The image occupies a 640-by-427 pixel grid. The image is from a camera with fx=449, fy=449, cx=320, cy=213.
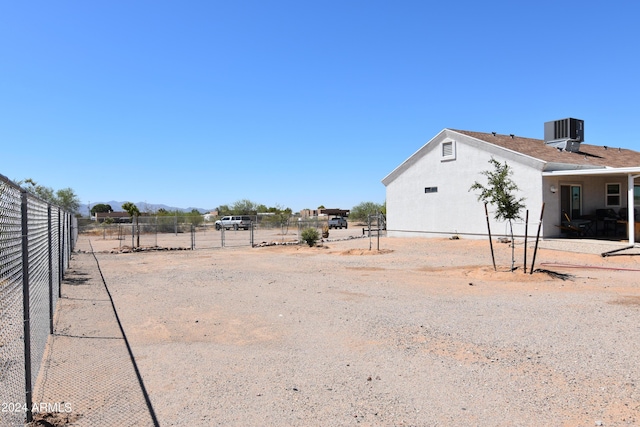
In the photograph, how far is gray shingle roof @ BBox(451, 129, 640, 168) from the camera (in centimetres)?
2402

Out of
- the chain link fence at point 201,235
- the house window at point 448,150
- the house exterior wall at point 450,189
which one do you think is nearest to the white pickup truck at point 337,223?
the chain link fence at point 201,235

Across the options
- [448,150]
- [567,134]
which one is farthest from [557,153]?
[448,150]

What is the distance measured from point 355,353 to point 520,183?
761 inches

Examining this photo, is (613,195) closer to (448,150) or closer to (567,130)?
(567,130)

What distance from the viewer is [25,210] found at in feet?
14.1

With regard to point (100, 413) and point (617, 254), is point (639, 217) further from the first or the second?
point (100, 413)

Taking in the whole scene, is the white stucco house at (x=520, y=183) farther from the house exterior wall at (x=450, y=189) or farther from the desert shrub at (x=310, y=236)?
the desert shrub at (x=310, y=236)

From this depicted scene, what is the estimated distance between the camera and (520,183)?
74.0 ft

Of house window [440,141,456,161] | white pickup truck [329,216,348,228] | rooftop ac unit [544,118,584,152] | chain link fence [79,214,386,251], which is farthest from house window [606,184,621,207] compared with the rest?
white pickup truck [329,216,348,228]

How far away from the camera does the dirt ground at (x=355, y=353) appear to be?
4.33 meters

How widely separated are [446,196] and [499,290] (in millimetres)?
16134

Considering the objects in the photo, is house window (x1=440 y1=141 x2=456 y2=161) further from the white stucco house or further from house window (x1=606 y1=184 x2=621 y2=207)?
house window (x1=606 y1=184 x2=621 y2=207)

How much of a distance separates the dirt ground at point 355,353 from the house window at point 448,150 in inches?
574

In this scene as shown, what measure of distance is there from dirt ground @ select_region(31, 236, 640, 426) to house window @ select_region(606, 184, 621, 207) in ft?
46.4
